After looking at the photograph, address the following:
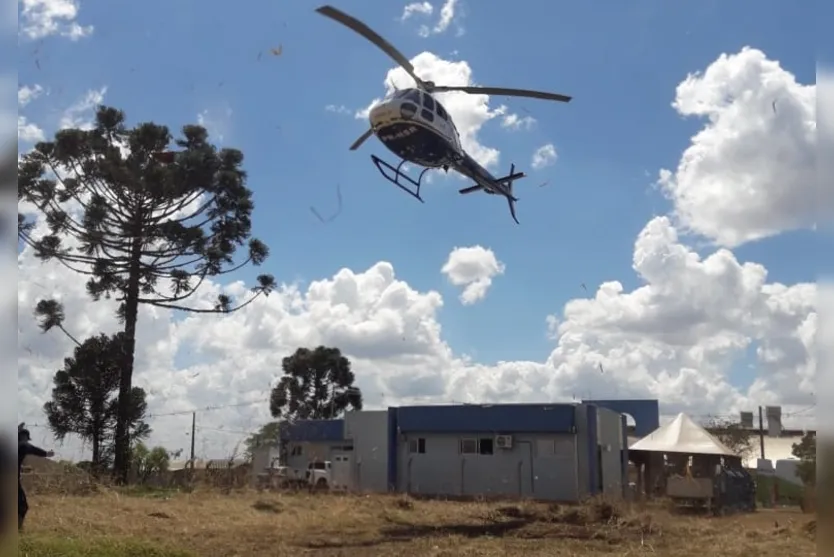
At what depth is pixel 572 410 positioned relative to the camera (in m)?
32.1

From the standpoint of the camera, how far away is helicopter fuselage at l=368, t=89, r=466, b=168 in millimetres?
18297

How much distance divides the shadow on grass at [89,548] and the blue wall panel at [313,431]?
92.3 ft

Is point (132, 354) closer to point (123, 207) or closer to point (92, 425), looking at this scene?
point (92, 425)

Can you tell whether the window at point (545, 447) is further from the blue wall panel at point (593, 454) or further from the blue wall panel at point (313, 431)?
the blue wall panel at point (313, 431)

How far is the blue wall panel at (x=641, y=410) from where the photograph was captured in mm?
43062

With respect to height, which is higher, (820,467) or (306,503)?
(820,467)

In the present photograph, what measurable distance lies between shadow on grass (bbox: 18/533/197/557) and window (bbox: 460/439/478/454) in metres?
23.8

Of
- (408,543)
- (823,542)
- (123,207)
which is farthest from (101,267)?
(823,542)

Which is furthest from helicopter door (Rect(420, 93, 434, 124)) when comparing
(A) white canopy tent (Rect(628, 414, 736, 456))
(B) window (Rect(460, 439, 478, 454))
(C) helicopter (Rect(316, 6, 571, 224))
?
(B) window (Rect(460, 439, 478, 454))

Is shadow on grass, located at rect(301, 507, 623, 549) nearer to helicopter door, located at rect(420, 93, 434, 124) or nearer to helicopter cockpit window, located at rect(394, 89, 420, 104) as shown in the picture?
helicopter door, located at rect(420, 93, 434, 124)

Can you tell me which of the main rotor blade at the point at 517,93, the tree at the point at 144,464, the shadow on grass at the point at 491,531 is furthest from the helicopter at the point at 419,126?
the tree at the point at 144,464

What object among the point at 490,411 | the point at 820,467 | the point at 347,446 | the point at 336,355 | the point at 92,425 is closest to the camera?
the point at 820,467

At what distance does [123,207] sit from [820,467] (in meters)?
32.0

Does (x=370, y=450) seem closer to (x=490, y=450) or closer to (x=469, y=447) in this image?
(x=469, y=447)
